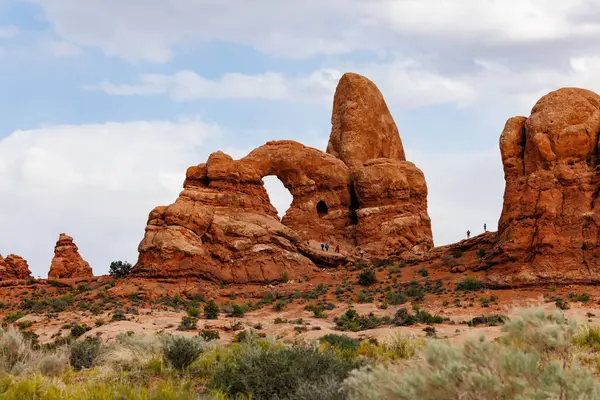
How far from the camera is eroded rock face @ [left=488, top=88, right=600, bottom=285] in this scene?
111 ft

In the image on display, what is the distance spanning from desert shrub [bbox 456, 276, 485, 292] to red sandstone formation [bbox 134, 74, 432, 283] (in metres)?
12.5

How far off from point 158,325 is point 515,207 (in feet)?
67.8

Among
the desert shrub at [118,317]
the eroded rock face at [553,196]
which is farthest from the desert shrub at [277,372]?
the eroded rock face at [553,196]

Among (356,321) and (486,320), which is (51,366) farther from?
(486,320)

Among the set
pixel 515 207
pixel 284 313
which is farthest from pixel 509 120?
pixel 284 313

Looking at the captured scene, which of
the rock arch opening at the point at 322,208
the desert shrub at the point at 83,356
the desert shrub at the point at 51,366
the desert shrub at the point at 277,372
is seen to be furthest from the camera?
the rock arch opening at the point at 322,208

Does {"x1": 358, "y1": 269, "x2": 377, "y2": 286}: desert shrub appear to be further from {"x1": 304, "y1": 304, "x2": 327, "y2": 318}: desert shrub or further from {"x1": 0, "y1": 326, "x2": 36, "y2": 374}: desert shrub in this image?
{"x1": 0, "y1": 326, "x2": 36, "y2": 374}: desert shrub

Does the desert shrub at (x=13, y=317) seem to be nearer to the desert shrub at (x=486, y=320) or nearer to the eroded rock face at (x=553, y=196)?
the desert shrub at (x=486, y=320)

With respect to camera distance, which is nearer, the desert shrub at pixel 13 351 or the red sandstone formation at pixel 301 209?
the desert shrub at pixel 13 351

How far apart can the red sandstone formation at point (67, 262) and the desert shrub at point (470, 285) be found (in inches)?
1066

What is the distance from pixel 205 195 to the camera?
153 ft

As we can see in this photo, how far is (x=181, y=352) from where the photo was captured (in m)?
14.0

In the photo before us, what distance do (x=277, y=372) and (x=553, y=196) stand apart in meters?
28.3

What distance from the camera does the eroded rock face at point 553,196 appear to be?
111 feet
